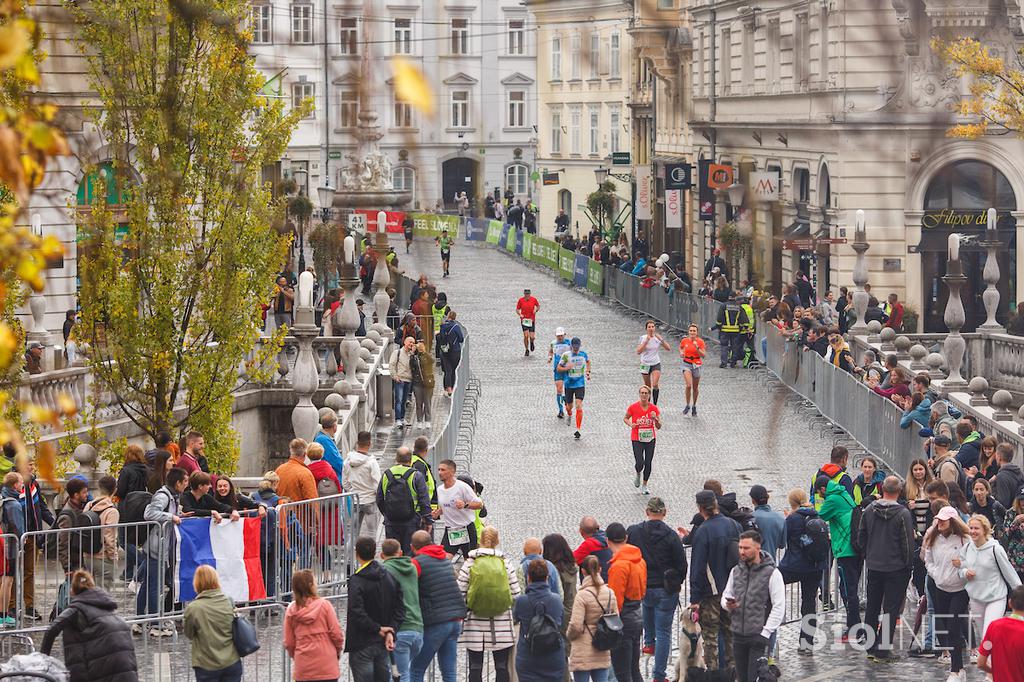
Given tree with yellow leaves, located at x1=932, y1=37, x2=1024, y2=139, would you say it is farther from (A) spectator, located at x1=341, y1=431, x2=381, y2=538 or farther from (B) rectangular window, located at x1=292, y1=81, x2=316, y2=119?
(A) spectator, located at x1=341, y1=431, x2=381, y2=538

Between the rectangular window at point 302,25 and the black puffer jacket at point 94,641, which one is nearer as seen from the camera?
the rectangular window at point 302,25

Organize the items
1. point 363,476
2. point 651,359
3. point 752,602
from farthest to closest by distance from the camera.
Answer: point 651,359
point 363,476
point 752,602

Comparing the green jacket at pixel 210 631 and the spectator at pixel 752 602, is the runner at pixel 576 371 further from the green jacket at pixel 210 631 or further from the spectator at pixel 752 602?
the green jacket at pixel 210 631

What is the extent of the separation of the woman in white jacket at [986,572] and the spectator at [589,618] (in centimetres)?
275

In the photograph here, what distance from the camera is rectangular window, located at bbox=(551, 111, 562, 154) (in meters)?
4.15

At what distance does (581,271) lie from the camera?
53594mm

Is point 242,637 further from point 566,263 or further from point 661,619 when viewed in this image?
point 566,263

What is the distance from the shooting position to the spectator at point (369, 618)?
39.2 feet

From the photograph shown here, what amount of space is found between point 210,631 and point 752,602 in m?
3.81

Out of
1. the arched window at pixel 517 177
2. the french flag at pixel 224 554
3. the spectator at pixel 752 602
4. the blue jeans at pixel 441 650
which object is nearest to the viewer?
the arched window at pixel 517 177

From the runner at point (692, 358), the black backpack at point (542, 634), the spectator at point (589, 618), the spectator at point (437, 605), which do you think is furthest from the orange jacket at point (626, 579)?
the runner at point (692, 358)

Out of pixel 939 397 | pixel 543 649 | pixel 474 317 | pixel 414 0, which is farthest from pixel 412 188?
pixel 474 317

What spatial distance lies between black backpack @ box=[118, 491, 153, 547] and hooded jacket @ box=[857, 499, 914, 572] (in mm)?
5779

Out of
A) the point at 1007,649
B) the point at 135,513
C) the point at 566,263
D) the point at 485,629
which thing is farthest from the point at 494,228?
the point at 566,263
